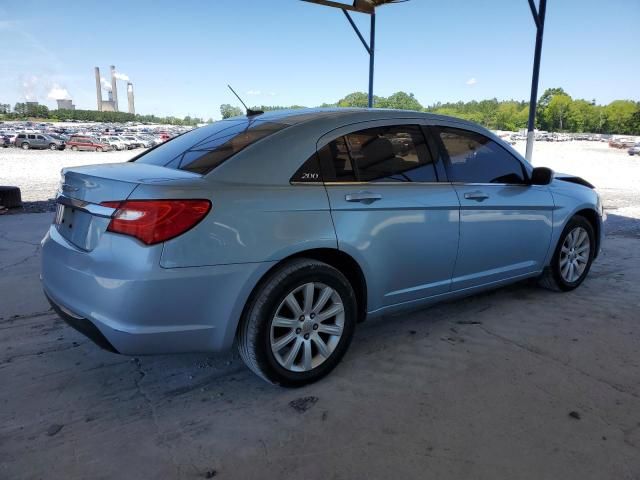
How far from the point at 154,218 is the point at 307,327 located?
106 centimetres

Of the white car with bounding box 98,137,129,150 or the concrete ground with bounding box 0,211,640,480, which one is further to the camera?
the white car with bounding box 98,137,129,150

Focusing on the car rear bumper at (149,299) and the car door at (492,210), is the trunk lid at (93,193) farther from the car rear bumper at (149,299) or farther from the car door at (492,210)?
the car door at (492,210)

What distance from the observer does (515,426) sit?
2.47 metres

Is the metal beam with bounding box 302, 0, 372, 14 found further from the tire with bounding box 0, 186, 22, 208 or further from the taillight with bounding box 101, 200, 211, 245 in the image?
the taillight with bounding box 101, 200, 211, 245

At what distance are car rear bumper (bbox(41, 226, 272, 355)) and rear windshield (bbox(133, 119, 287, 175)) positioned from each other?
0.60m

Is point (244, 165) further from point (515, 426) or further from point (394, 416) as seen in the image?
point (515, 426)

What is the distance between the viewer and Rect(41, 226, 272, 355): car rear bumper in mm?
2277

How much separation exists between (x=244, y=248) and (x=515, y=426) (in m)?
1.67

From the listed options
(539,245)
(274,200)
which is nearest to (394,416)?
(274,200)

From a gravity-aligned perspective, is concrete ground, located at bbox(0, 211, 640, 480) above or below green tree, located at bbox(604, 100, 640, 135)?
below

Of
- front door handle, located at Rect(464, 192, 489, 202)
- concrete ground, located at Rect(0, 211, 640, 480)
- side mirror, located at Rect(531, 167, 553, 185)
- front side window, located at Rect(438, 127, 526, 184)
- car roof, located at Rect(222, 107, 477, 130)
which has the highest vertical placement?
car roof, located at Rect(222, 107, 477, 130)

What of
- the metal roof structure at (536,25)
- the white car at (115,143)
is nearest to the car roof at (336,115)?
the metal roof structure at (536,25)

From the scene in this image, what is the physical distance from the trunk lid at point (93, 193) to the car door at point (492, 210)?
193 centimetres

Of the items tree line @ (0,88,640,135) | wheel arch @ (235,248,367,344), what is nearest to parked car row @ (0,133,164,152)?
wheel arch @ (235,248,367,344)
